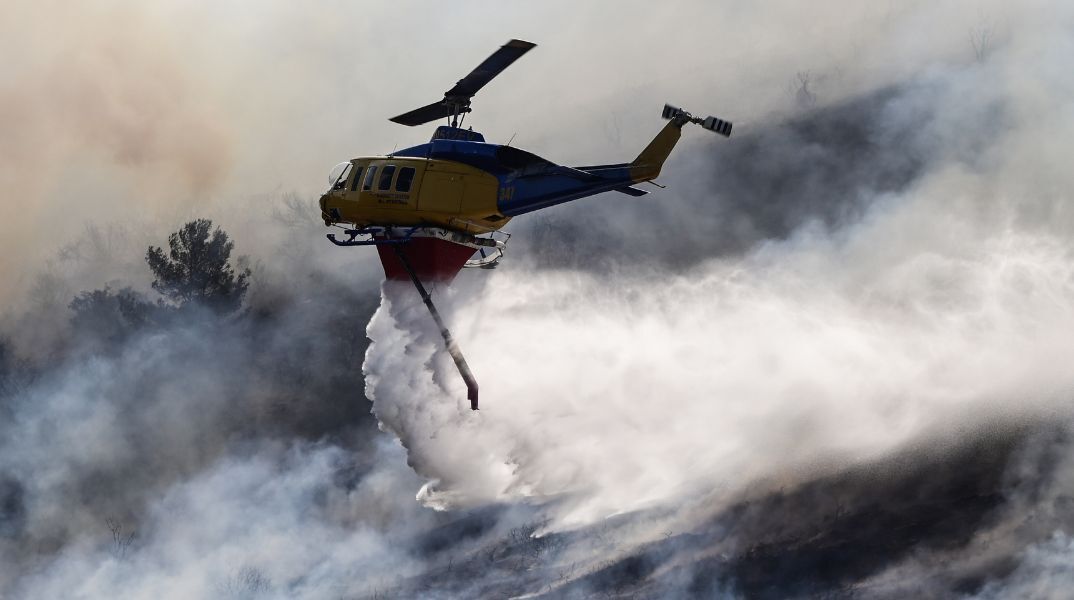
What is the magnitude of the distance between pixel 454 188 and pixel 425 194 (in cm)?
82

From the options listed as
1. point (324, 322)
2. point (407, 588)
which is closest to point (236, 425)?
point (324, 322)

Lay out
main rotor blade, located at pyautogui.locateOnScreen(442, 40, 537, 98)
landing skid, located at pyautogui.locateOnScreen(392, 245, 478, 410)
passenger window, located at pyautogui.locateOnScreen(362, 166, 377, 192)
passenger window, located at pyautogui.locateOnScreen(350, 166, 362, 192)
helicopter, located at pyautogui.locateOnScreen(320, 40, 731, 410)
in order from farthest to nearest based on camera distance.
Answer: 1. landing skid, located at pyautogui.locateOnScreen(392, 245, 478, 410)
2. passenger window, located at pyautogui.locateOnScreen(350, 166, 362, 192)
3. passenger window, located at pyautogui.locateOnScreen(362, 166, 377, 192)
4. helicopter, located at pyautogui.locateOnScreen(320, 40, 731, 410)
5. main rotor blade, located at pyautogui.locateOnScreen(442, 40, 537, 98)

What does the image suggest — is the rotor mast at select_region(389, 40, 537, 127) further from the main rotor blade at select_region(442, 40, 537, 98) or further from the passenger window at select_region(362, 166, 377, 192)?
the passenger window at select_region(362, 166, 377, 192)

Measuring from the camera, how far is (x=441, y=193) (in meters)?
37.9

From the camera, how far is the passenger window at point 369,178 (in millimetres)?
38594

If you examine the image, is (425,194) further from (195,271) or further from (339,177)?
(195,271)

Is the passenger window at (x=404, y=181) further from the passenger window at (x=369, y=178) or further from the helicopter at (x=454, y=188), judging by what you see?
the passenger window at (x=369, y=178)

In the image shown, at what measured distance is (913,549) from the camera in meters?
42.0

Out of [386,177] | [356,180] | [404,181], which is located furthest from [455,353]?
[356,180]

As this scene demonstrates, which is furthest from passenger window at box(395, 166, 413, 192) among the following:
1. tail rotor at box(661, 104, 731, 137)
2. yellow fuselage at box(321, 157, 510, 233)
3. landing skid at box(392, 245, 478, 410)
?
tail rotor at box(661, 104, 731, 137)

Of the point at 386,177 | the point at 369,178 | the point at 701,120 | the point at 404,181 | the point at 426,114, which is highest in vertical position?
the point at 426,114

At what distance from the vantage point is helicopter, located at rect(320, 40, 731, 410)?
3775cm

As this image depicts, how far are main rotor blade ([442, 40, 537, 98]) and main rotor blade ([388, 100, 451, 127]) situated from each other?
0.97 meters

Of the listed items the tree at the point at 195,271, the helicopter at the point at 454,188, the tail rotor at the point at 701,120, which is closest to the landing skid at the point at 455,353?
the helicopter at the point at 454,188
